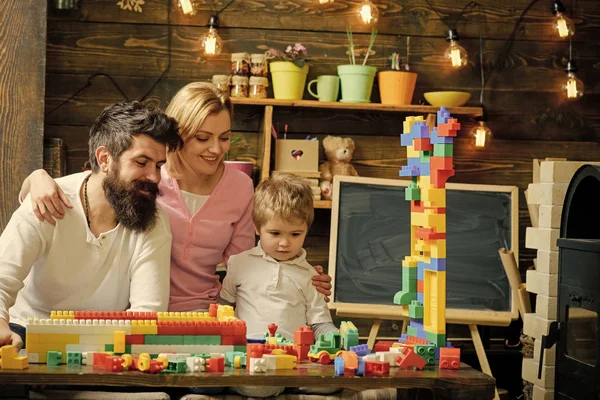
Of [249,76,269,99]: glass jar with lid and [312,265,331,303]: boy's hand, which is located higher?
[249,76,269,99]: glass jar with lid

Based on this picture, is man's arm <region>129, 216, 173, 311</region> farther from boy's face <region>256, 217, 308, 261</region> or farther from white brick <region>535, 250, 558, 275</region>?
white brick <region>535, 250, 558, 275</region>

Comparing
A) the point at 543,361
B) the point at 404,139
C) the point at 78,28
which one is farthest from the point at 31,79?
the point at 543,361

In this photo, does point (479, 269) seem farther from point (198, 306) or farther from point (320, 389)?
point (320, 389)

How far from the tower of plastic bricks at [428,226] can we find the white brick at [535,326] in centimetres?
143

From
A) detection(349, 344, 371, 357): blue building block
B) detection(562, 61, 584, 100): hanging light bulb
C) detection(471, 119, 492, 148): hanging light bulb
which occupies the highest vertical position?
detection(562, 61, 584, 100): hanging light bulb

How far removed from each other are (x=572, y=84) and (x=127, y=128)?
2524mm

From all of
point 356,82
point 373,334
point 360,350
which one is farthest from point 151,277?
point 356,82

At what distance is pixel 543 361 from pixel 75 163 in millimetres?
2224

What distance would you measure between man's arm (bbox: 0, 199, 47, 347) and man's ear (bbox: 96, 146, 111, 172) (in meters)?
0.23

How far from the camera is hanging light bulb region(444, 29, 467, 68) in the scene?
4.09 m

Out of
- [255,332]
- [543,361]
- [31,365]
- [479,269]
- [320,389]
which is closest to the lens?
[31,365]

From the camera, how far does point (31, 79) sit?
342 centimetres

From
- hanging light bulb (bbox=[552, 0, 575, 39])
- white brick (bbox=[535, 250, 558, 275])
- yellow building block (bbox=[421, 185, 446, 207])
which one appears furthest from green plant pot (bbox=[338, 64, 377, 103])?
yellow building block (bbox=[421, 185, 446, 207])

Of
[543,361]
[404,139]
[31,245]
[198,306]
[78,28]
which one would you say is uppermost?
[78,28]
